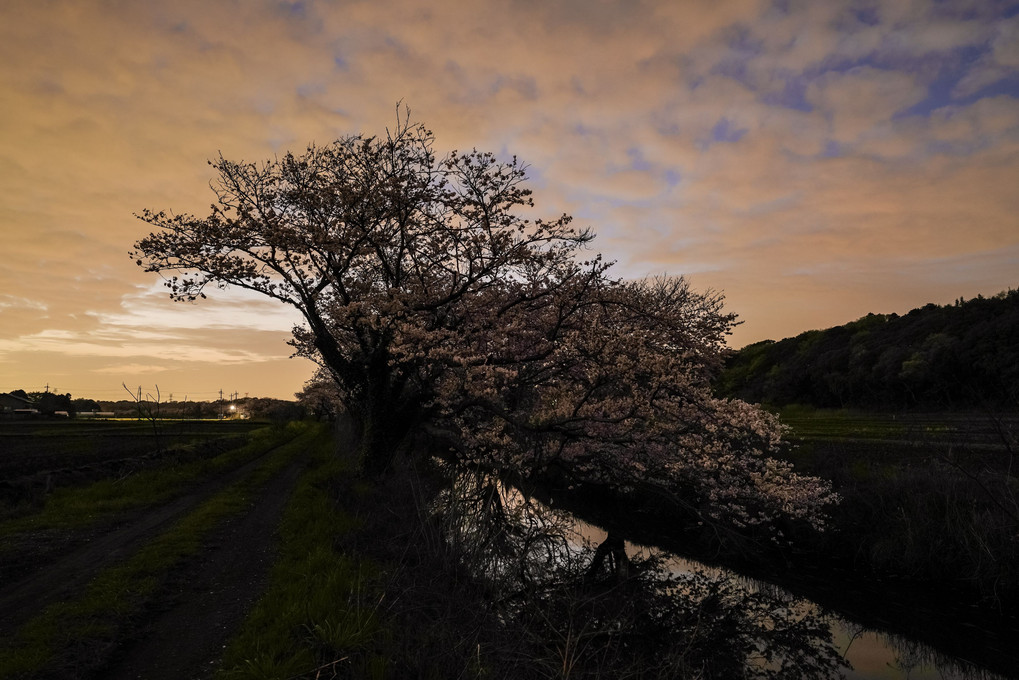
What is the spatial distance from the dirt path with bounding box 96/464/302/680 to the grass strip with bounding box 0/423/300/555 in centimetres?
449

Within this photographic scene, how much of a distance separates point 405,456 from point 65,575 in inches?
574

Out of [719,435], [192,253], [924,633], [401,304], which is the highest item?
[192,253]

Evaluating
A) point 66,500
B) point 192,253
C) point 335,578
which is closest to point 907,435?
point 335,578

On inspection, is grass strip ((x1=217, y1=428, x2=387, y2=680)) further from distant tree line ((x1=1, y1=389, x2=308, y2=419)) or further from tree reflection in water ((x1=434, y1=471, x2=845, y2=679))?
distant tree line ((x1=1, y1=389, x2=308, y2=419))

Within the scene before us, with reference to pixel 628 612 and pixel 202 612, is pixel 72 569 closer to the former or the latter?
pixel 202 612

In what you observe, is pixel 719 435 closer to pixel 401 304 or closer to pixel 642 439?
pixel 642 439

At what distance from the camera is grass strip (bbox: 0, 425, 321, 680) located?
24.3 feet

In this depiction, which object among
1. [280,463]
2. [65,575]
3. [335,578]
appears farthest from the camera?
[280,463]

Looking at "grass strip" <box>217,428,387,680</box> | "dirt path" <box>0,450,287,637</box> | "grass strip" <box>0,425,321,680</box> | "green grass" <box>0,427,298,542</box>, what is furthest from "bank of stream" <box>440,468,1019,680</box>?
"green grass" <box>0,427,298,542</box>

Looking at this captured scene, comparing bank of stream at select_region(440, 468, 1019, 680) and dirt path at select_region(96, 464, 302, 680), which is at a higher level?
dirt path at select_region(96, 464, 302, 680)

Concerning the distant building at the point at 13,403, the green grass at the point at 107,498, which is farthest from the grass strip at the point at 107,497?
the distant building at the point at 13,403

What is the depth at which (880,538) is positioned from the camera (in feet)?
54.7

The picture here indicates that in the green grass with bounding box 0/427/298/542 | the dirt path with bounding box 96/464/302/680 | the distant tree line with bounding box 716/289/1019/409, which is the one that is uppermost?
the distant tree line with bounding box 716/289/1019/409

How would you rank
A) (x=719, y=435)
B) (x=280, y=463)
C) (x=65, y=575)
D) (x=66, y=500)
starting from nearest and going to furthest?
1. (x=65, y=575)
2. (x=719, y=435)
3. (x=66, y=500)
4. (x=280, y=463)
